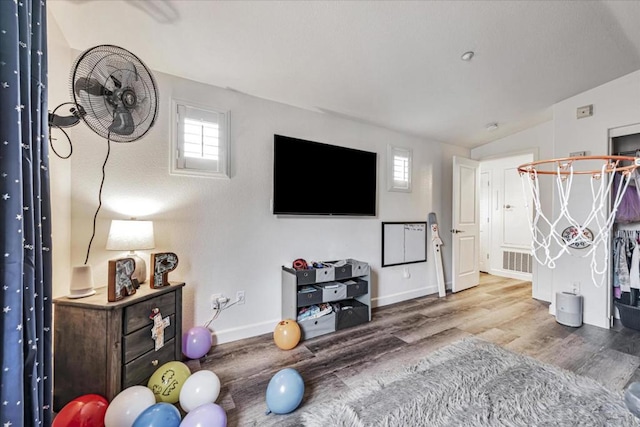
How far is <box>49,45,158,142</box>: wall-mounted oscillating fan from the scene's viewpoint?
49.6 inches

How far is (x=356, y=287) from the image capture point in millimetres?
2816

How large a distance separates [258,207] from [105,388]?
1.64 m

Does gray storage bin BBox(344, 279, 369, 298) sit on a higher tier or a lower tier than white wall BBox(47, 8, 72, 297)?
lower

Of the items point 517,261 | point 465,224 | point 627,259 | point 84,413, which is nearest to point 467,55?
point 465,224

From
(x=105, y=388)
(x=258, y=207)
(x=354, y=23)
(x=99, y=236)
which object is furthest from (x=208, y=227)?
(x=354, y=23)

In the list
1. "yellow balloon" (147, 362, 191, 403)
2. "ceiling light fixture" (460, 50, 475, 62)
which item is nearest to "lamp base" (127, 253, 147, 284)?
"yellow balloon" (147, 362, 191, 403)

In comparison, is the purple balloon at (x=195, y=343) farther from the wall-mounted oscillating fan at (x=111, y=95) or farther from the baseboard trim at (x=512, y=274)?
the baseboard trim at (x=512, y=274)

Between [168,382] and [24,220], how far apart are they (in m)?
1.24

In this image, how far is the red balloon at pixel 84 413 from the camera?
1.26 metres

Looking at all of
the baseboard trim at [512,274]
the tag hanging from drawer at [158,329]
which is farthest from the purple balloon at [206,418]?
the baseboard trim at [512,274]

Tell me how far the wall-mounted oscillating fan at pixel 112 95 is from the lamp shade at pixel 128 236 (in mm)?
636

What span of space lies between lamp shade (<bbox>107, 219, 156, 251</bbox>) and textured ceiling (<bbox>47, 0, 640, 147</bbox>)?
49.6 inches

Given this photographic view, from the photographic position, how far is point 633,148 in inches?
119

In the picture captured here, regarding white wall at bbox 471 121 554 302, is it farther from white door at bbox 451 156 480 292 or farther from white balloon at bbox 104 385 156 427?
white balloon at bbox 104 385 156 427
